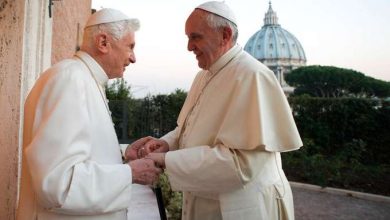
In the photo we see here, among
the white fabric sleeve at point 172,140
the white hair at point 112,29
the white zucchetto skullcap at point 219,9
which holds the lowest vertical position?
the white fabric sleeve at point 172,140

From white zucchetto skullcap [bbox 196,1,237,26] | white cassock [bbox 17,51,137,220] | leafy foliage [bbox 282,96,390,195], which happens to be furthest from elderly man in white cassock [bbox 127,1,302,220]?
leafy foliage [bbox 282,96,390,195]

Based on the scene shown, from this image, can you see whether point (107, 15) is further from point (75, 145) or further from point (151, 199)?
point (151, 199)

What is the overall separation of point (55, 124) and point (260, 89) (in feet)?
3.65

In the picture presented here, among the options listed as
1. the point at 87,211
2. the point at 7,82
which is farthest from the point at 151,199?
the point at 87,211

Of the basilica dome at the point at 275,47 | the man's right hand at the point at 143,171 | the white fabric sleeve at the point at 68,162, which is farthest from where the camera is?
the basilica dome at the point at 275,47

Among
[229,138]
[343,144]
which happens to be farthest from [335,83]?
[229,138]

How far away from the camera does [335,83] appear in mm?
49312

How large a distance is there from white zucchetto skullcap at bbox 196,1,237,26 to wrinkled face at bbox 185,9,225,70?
41mm

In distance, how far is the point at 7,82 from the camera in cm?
234

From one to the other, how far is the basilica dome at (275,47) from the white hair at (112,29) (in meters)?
84.5

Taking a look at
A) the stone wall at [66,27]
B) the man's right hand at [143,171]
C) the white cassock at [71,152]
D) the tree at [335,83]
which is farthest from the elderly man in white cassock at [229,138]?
the tree at [335,83]

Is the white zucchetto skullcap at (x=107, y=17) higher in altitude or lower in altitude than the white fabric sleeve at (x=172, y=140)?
higher

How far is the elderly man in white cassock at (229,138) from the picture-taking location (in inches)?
74.4

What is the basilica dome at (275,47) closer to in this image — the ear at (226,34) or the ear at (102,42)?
the ear at (226,34)
